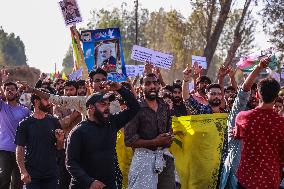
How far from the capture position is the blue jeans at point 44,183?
7.13 metres

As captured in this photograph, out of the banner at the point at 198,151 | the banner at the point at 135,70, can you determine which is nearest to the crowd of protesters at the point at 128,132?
the banner at the point at 198,151

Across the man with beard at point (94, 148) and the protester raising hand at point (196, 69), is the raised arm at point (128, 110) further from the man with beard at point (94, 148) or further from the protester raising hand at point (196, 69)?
the protester raising hand at point (196, 69)

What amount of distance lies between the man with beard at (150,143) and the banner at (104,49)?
274cm

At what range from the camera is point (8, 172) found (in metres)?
8.45

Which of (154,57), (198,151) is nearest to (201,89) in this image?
(198,151)

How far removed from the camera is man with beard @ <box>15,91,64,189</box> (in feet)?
23.5

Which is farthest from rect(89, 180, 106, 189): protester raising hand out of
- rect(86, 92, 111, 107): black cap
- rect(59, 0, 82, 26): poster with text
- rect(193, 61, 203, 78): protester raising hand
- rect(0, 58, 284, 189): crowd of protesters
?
rect(59, 0, 82, 26): poster with text

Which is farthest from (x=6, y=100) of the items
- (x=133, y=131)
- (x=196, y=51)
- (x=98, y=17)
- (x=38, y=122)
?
(x=98, y=17)

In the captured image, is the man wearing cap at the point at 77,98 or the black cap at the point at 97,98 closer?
the black cap at the point at 97,98

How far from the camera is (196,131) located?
8.14m

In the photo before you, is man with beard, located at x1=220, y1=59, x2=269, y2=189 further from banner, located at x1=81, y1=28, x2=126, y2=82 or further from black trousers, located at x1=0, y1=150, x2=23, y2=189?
banner, located at x1=81, y1=28, x2=126, y2=82

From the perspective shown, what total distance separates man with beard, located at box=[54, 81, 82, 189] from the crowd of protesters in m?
0.01

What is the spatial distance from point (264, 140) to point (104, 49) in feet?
16.7

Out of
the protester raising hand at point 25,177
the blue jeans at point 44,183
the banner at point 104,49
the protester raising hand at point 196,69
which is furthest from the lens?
the protester raising hand at point 196,69
